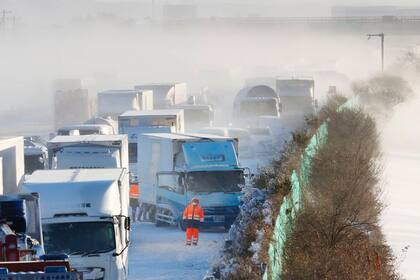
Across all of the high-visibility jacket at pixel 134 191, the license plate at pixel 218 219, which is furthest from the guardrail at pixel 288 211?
the high-visibility jacket at pixel 134 191

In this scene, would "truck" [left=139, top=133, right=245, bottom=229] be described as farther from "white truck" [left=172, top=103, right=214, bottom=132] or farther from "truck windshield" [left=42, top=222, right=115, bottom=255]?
"white truck" [left=172, top=103, right=214, bottom=132]

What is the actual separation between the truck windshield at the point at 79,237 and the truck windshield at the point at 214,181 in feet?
33.9

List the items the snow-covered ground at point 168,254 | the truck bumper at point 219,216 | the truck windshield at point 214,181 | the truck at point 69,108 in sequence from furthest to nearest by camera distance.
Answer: the truck at point 69,108
the truck windshield at point 214,181
the truck bumper at point 219,216
the snow-covered ground at point 168,254

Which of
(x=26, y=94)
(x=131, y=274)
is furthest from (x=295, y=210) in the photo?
(x=26, y=94)

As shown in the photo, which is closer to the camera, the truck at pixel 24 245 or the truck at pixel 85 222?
the truck at pixel 24 245

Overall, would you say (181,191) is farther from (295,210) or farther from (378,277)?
(378,277)

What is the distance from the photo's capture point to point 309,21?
130125 mm

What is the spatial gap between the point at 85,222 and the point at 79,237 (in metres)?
0.31

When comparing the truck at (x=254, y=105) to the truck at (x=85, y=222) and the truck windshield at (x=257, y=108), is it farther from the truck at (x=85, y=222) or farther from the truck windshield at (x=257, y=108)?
the truck at (x=85, y=222)

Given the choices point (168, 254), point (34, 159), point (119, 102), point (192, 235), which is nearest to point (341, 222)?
point (168, 254)

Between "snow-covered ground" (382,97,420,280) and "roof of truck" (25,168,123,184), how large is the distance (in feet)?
18.3

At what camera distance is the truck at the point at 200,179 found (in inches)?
1236

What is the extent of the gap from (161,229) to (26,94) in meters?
91.1

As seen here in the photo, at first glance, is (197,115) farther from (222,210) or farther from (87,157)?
(87,157)
